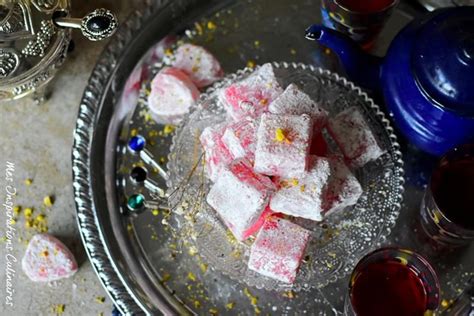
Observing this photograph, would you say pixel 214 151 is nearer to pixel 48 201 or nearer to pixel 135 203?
pixel 135 203

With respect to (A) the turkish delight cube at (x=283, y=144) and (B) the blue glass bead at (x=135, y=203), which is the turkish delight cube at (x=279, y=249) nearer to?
(A) the turkish delight cube at (x=283, y=144)

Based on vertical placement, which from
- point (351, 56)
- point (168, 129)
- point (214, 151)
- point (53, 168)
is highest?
point (351, 56)

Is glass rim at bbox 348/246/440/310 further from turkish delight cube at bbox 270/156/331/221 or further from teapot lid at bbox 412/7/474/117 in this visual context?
teapot lid at bbox 412/7/474/117

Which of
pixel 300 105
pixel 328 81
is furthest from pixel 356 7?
pixel 300 105

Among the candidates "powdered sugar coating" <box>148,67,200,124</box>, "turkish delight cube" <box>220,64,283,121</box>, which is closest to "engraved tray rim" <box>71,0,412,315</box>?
"powdered sugar coating" <box>148,67,200,124</box>

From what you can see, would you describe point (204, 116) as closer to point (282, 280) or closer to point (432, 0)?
point (282, 280)

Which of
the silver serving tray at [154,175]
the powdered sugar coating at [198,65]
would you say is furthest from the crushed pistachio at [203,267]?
the powdered sugar coating at [198,65]

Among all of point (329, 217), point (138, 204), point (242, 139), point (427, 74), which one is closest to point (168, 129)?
point (138, 204)
